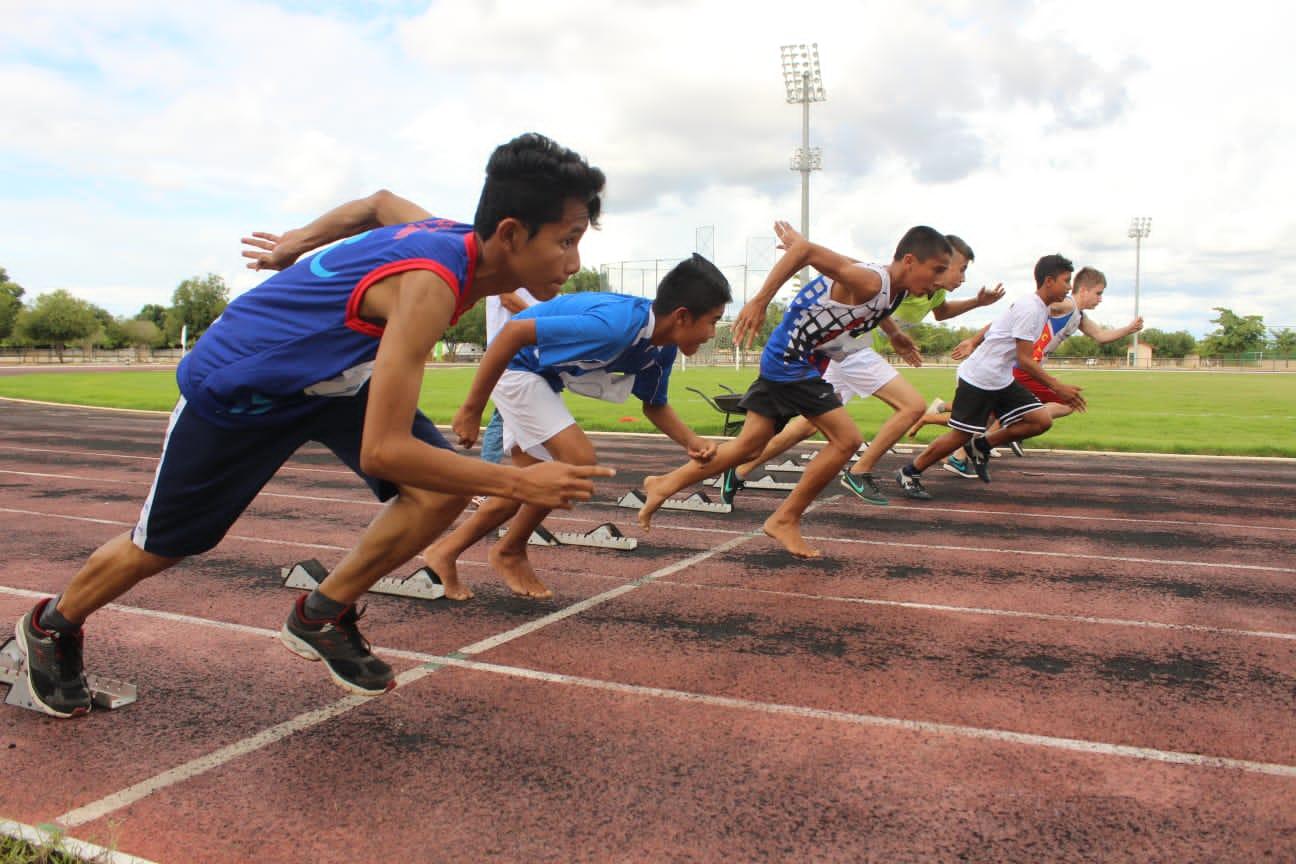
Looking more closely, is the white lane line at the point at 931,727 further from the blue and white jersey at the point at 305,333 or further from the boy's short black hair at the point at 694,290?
the boy's short black hair at the point at 694,290

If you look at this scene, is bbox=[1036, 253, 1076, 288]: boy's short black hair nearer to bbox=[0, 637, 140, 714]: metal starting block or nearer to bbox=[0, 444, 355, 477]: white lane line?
bbox=[0, 444, 355, 477]: white lane line

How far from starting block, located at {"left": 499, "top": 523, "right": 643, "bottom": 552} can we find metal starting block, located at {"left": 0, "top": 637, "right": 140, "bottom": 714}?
9.37ft

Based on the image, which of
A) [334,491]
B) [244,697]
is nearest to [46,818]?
[244,697]

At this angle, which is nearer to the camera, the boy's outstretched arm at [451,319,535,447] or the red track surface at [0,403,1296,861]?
the red track surface at [0,403,1296,861]

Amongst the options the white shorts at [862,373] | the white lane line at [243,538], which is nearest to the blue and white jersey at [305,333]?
the white lane line at [243,538]

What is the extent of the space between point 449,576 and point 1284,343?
96.5m

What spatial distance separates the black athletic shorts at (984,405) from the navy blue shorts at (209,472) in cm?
662

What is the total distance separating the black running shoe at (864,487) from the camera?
25.3ft

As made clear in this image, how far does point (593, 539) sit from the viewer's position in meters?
5.93

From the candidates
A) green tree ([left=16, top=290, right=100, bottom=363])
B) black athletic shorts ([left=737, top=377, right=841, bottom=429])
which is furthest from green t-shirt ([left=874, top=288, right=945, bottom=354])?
green tree ([left=16, top=290, right=100, bottom=363])

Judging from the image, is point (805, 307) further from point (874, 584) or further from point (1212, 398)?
point (1212, 398)

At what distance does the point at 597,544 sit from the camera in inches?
232

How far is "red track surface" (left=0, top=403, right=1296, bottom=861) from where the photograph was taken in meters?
2.30

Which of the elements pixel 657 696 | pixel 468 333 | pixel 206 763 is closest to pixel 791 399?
pixel 657 696
